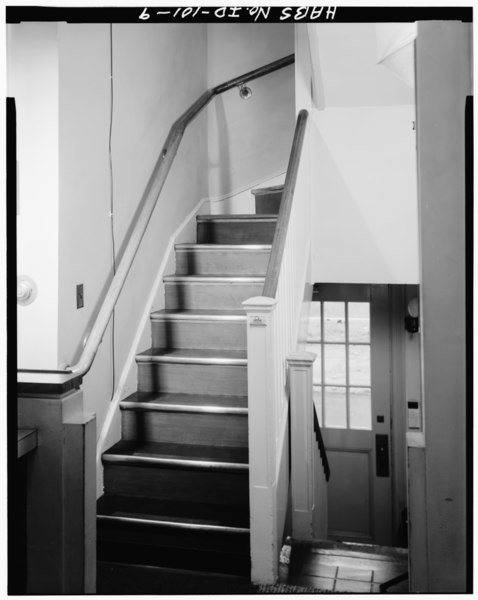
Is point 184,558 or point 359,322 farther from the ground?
point 359,322

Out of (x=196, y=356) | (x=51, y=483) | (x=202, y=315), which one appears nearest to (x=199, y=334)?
(x=202, y=315)

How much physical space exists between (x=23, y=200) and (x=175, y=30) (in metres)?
2.04

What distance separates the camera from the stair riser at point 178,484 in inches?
93.3

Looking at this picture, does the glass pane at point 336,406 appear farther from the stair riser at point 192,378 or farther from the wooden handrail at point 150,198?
the wooden handrail at point 150,198

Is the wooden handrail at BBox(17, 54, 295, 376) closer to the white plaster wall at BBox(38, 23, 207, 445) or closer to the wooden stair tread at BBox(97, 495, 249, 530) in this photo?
the white plaster wall at BBox(38, 23, 207, 445)

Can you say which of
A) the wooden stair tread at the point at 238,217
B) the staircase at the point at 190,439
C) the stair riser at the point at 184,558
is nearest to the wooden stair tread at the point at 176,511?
the staircase at the point at 190,439

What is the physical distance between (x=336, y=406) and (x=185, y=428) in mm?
2757

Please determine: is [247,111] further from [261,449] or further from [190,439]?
[261,449]

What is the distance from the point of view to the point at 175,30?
357 centimetres

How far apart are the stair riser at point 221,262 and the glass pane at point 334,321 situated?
180 centimetres

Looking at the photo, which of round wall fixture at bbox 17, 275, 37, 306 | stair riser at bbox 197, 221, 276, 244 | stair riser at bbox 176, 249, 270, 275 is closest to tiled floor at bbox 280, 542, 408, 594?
round wall fixture at bbox 17, 275, 37, 306

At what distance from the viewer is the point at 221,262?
350 centimetres

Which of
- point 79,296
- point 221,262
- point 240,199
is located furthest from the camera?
point 240,199

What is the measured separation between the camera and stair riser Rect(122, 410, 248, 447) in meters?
2.58
